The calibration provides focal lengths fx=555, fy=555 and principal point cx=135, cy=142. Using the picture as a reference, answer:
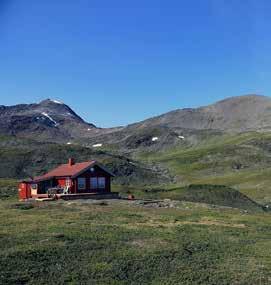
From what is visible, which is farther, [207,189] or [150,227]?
[207,189]

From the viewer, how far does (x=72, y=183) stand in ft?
217

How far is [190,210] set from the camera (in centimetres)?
5716

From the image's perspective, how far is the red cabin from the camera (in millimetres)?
66125

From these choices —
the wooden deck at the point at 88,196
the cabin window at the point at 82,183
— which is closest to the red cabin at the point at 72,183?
the cabin window at the point at 82,183

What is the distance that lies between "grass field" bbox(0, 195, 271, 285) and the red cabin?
15.5 metres

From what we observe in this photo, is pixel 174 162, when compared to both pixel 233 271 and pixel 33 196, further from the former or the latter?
pixel 233 271

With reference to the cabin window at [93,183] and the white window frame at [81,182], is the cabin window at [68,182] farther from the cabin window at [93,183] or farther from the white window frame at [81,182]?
the cabin window at [93,183]

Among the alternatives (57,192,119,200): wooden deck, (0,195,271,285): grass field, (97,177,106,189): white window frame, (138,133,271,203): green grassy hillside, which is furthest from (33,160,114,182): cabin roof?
(138,133,271,203): green grassy hillside

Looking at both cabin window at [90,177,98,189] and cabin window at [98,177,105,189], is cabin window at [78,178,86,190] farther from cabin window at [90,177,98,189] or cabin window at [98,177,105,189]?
cabin window at [98,177,105,189]

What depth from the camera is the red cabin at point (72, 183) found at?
6612 centimetres

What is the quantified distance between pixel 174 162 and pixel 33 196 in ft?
411

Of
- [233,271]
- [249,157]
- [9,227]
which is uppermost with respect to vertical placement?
[249,157]

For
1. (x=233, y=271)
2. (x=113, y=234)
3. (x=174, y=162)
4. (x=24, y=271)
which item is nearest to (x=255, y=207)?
(x=113, y=234)

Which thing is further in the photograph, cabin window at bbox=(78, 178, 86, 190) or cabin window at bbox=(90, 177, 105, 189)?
cabin window at bbox=(90, 177, 105, 189)
